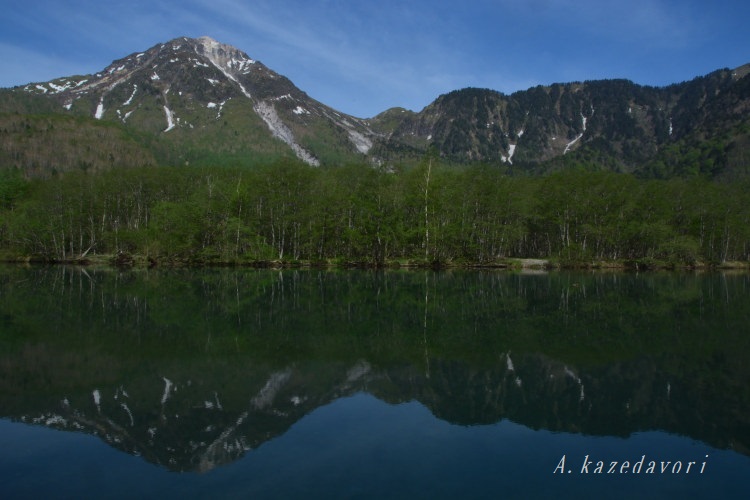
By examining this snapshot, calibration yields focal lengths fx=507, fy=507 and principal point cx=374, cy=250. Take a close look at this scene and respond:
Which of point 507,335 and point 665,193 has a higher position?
point 665,193

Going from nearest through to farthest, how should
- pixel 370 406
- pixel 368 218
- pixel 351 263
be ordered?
pixel 370 406 → pixel 368 218 → pixel 351 263

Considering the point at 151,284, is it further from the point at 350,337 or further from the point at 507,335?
the point at 507,335

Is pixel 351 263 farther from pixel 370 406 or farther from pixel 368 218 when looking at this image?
pixel 370 406

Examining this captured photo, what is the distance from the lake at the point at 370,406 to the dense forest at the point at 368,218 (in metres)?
46.5

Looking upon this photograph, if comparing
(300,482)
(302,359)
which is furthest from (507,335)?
(300,482)

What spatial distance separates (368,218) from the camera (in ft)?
229

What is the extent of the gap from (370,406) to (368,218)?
58202 mm

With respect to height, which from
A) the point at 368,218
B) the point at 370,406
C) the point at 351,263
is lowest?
the point at 370,406

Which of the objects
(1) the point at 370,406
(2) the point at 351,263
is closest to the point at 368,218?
(2) the point at 351,263

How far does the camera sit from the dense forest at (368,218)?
231 feet

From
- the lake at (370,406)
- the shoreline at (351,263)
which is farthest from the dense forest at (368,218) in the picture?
the lake at (370,406)

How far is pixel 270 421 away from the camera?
11.0 m

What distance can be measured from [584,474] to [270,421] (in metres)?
6.28

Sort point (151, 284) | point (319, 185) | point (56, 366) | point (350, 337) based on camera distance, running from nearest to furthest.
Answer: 1. point (56, 366)
2. point (350, 337)
3. point (151, 284)
4. point (319, 185)
